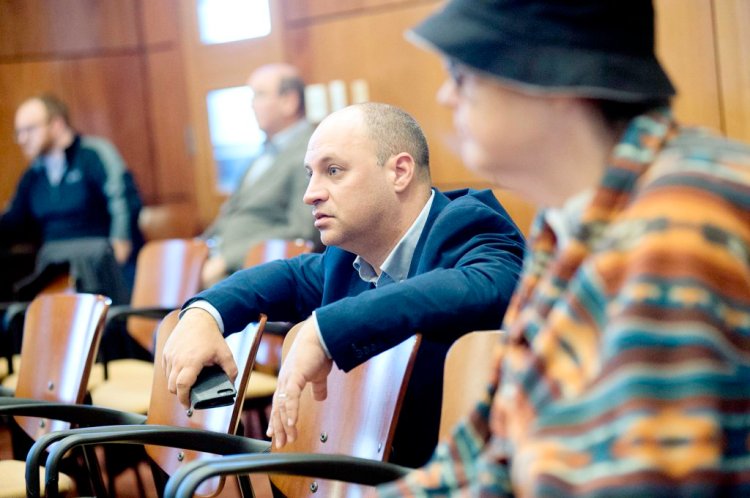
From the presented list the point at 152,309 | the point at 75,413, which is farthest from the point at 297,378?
the point at 152,309

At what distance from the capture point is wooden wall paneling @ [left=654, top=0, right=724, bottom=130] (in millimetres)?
4586

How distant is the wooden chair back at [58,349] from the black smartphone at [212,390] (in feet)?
2.59

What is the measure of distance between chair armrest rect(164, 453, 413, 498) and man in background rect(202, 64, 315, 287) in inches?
119

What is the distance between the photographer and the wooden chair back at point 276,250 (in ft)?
11.2

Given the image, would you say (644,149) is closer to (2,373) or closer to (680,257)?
(680,257)

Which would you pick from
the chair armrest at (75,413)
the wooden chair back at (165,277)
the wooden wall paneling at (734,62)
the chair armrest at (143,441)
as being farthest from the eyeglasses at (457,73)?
the wooden wall paneling at (734,62)

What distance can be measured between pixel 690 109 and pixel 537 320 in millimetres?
4023

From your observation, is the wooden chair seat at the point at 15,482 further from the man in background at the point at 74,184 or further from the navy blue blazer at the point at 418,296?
the man in background at the point at 74,184

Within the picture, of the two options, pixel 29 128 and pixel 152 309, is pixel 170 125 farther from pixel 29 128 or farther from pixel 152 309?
pixel 152 309

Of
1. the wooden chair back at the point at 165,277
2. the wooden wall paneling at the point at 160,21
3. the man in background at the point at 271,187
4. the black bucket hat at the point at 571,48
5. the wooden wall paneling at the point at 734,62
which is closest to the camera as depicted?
the black bucket hat at the point at 571,48

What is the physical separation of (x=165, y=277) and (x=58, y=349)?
143 cm

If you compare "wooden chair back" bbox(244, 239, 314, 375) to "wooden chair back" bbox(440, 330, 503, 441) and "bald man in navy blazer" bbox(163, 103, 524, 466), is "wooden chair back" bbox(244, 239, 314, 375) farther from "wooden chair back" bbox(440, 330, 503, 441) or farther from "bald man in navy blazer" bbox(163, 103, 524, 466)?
"wooden chair back" bbox(440, 330, 503, 441)

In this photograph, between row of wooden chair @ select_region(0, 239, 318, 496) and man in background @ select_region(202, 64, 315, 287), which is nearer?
row of wooden chair @ select_region(0, 239, 318, 496)

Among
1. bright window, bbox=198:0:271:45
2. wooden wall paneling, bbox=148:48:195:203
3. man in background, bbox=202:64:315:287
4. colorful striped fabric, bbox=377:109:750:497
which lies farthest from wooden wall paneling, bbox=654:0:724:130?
Result: colorful striped fabric, bbox=377:109:750:497
